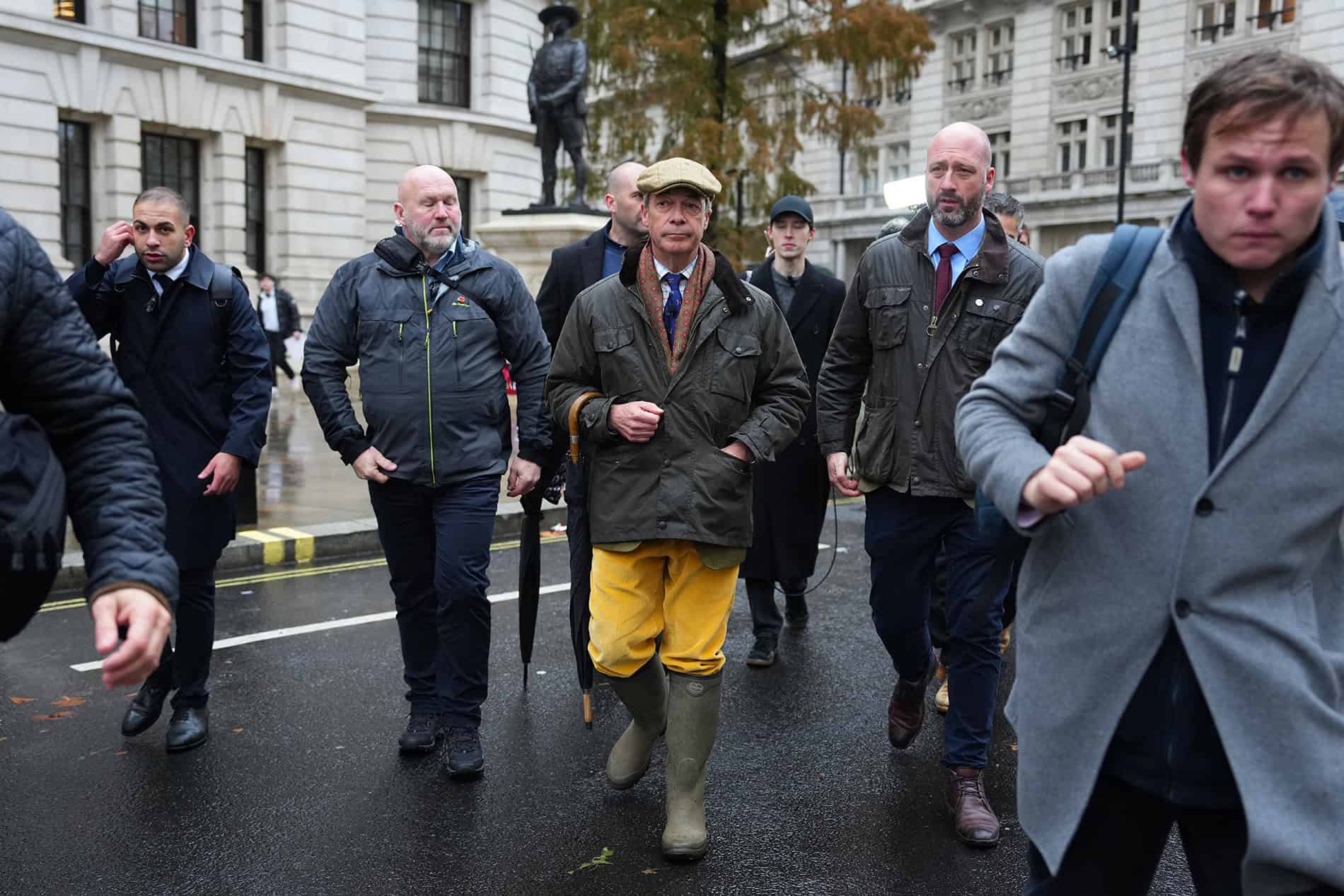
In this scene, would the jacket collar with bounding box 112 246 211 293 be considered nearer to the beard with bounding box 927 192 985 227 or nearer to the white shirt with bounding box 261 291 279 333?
the beard with bounding box 927 192 985 227

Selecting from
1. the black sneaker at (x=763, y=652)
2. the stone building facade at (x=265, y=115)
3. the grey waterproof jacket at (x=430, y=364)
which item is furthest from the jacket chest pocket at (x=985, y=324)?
the stone building facade at (x=265, y=115)

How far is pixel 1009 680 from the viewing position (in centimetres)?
614

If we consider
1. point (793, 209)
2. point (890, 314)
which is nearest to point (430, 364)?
point (890, 314)

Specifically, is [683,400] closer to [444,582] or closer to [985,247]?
[985,247]

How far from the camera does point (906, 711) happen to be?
4895 mm

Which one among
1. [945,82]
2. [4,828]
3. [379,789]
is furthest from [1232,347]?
[945,82]

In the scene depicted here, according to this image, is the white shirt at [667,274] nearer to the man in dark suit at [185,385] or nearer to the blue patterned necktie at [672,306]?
the blue patterned necktie at [672,306]

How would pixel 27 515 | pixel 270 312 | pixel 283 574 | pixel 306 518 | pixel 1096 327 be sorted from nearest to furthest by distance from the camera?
1. pixel 27 515
2. pixel 1096 327
3. pixel 283 574
4. pixel 306 518
5. pixel 270 312

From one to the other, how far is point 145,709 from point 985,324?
346 centimetres

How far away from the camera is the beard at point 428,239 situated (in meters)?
4.88

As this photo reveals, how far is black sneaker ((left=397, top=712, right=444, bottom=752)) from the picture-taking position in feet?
16.2

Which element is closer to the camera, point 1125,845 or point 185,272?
point 1125,845

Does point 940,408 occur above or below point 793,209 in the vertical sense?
below

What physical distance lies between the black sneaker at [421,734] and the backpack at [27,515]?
3033 mm
